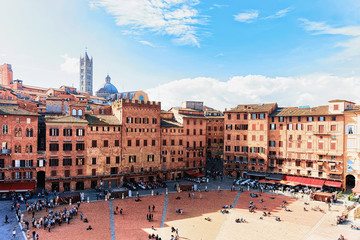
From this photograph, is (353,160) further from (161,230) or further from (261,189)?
(161,230)

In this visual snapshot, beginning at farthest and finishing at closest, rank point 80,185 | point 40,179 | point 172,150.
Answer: point 172,150 → point 40,179 → point 80,185

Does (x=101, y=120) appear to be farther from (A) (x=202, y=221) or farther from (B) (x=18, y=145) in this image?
(A) (x=202, y=221)

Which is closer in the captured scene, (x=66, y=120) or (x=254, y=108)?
(x=66, y=120)

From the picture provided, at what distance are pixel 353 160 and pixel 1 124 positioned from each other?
67.7 m

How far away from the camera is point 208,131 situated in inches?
3265

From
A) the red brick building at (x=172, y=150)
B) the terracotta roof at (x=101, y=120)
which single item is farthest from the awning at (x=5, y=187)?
the red brick building at (x=172, y=150)

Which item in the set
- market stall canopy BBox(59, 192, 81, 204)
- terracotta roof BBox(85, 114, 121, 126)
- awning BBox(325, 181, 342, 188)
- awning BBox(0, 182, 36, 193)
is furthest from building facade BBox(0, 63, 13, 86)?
awning BBox(325, 181, 342, 188)

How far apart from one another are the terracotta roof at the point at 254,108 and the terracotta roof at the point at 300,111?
1762 millimetres

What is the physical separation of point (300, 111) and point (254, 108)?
429 inches

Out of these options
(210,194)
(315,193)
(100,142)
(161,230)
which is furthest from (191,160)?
(161,230)

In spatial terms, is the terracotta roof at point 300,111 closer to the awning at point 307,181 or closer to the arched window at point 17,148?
the awning at point 307,181

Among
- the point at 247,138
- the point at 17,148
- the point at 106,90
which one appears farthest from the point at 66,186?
the point at 106,90

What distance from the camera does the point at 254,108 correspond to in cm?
6556

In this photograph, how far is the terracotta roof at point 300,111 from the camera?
55612 mm
